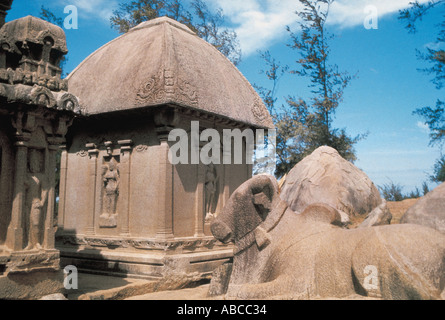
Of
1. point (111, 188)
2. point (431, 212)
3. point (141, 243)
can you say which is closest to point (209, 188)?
point (141, 243)

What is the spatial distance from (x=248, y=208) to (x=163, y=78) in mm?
4179

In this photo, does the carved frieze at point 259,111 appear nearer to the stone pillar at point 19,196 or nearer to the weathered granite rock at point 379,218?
the weathered granite rock at point 379,218

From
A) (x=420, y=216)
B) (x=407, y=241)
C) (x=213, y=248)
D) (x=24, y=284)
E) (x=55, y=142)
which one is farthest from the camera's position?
(x=213, y=248)

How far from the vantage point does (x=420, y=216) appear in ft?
22.9

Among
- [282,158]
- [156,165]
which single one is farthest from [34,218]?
[282,158]

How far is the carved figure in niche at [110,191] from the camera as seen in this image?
9445mm

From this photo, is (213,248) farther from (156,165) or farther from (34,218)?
(34,218)

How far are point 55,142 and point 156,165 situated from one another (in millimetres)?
2948

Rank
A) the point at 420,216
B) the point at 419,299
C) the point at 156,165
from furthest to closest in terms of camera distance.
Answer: the point at 156,165 < the point at 420,216 < the point at 419,299

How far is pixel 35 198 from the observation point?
5902mm

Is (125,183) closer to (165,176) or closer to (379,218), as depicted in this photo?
(165,176)

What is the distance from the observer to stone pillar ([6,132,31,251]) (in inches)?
221

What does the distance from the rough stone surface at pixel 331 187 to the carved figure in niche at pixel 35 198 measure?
18.7 feet

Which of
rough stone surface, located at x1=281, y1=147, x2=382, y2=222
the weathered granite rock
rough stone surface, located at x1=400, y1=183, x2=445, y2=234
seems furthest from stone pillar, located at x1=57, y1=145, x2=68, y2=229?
rough stone surface, located at x1=400, y1=183, x2=445, y2=234
